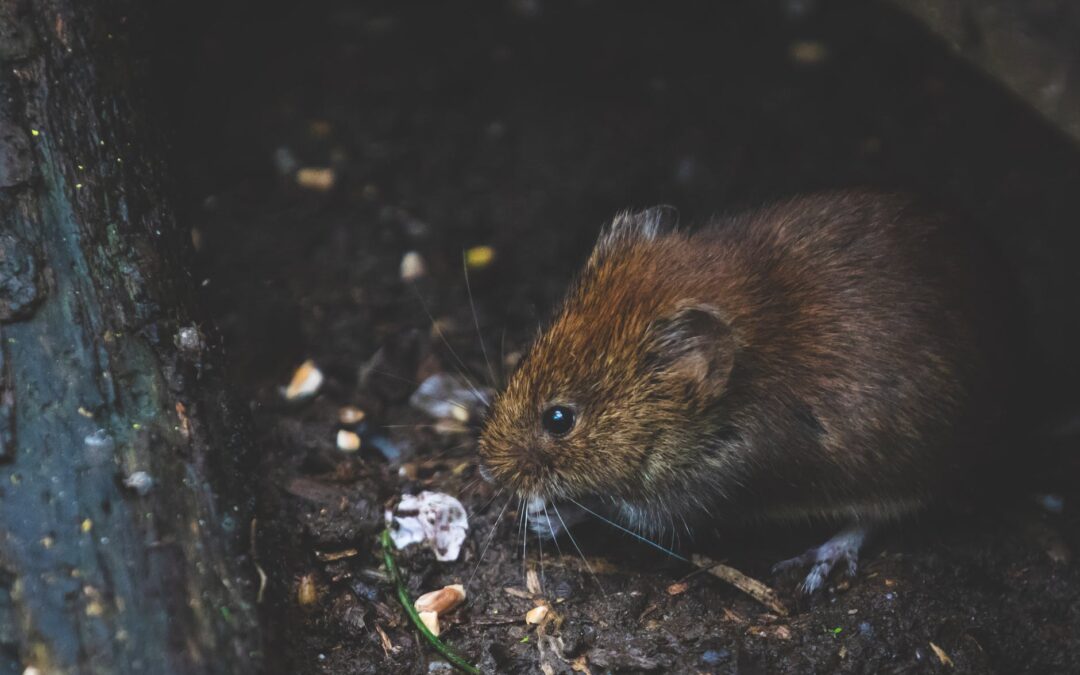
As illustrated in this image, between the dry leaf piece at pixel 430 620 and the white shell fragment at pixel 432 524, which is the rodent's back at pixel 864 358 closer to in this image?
the white shell fragment at pixel 432 524

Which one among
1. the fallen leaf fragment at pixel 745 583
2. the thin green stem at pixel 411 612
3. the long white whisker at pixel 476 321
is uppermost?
the long white whisker at pixel 476 321

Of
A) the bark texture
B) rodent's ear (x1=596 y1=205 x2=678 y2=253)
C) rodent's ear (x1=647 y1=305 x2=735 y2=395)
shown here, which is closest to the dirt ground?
rodent's ear (x1=647 y1=305 x2=735 y2=395)

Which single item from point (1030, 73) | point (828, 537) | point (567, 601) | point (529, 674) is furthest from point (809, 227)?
point (529, 674)

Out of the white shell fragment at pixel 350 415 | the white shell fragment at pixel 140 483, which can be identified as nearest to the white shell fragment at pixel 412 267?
the white shell fragment at pixel 350 415

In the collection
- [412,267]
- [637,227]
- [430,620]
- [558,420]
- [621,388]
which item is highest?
[637,227]

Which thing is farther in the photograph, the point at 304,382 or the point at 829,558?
the point at 304,382

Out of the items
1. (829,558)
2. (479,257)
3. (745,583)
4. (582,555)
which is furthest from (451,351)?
(829,558)

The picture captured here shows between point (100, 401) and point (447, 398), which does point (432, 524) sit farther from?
point (100, 401)
